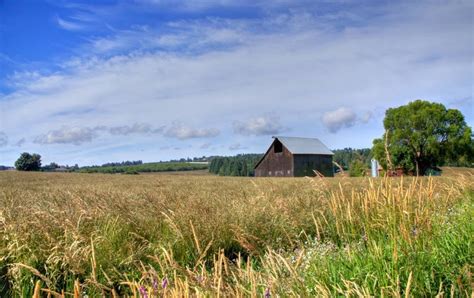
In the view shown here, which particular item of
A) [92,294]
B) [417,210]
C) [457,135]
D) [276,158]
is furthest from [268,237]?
[276,158]

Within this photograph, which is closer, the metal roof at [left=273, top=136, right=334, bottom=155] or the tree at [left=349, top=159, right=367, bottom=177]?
the tree at [left=349, top=159, right=367, bottom=177]

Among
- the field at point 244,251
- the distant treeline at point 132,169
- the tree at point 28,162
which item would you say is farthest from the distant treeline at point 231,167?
the field at point 244,251

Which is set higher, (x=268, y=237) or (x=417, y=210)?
(x=417, y=210)

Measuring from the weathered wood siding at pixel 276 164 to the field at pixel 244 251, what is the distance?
5205 centimetres

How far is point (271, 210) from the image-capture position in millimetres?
6582

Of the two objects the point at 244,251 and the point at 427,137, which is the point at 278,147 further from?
the point at 244,251

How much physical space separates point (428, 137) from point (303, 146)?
19.4 m

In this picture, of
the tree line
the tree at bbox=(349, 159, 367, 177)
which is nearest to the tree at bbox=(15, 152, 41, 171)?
the tree line

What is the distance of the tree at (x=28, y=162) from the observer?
6541 centimetres

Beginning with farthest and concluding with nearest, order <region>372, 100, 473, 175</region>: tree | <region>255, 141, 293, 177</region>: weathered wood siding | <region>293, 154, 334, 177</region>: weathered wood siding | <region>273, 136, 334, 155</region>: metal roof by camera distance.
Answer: <region>273, 136, 334, 155</region>: metal roof → <region>255, 141, 293, 177</region>: weathered wood siding → <region>293, 154, 334, 177</region>: weathered wood siding → <region>372, 100, 473, 175</region>: tree

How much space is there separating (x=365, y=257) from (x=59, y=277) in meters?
3.07

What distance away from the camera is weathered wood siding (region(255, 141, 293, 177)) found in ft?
193

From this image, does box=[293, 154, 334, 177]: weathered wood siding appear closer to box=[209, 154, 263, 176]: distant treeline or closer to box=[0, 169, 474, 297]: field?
box=[209, 154, 263, 176]: distant treeline

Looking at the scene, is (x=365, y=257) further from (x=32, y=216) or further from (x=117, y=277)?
(x=32, y=216)
